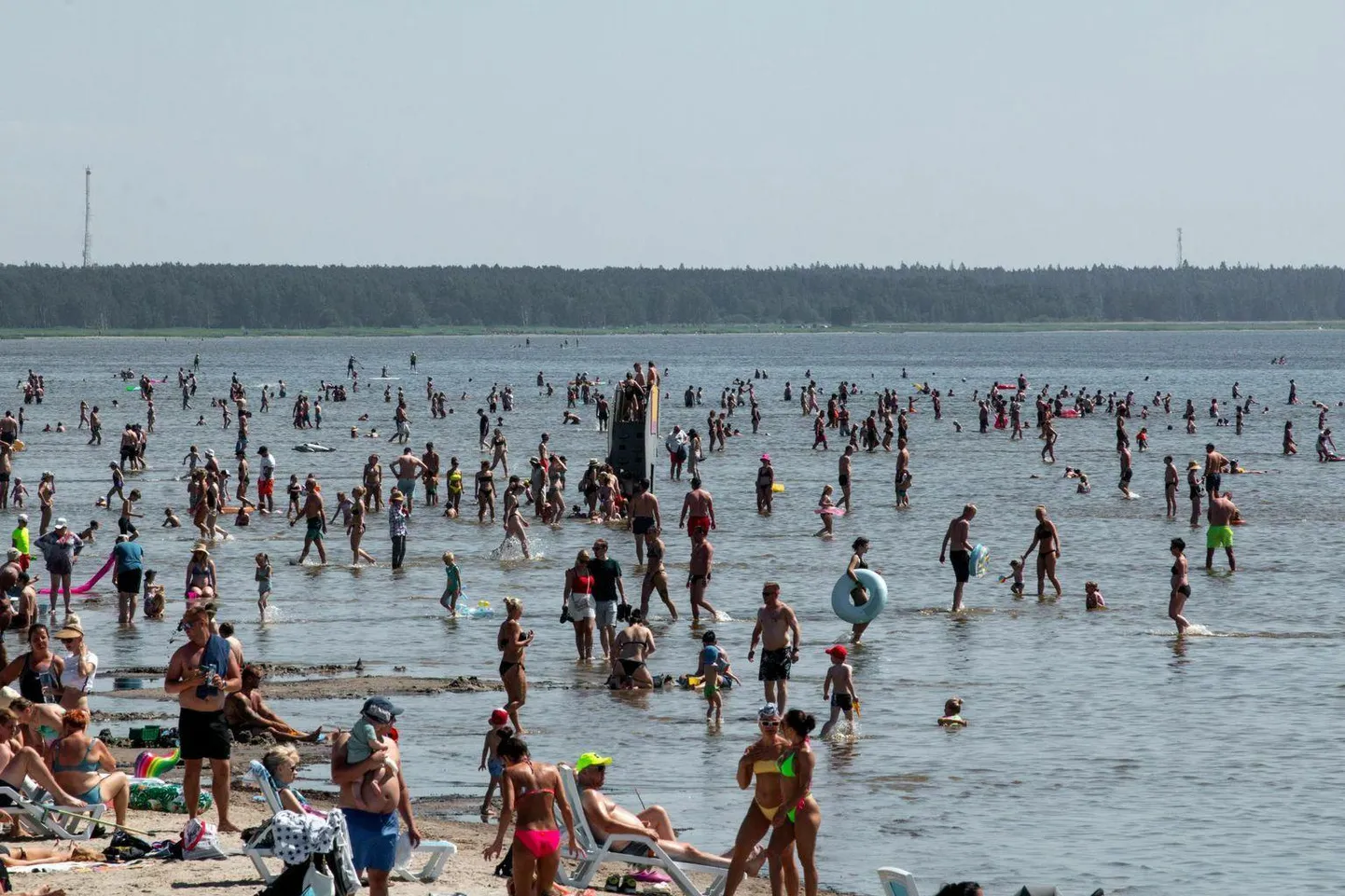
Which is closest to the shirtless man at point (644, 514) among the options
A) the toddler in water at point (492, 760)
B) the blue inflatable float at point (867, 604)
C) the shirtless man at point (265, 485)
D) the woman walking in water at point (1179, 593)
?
the blue inflatable float at point (867, 604)

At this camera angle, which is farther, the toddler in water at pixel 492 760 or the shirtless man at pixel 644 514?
the shirtless man at pixel 644 514

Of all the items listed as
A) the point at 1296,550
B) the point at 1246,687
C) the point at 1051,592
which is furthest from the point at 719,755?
the point at 1296,550

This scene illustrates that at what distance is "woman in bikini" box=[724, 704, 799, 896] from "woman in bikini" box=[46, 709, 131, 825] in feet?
13.0

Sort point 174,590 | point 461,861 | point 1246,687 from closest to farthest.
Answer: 1. point 461,861
2. point 1246,687
3. point 174,590

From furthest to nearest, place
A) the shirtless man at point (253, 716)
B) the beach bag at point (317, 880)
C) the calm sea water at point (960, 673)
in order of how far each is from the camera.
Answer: the shirtless man at point (253, 716) < the calm sea water at point (960, 673) < the beach bag at point (317, 880)

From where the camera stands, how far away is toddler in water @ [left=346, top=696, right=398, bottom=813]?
8.91m

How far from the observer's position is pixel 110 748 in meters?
14.0

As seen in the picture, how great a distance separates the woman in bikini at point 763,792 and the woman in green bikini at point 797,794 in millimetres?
47

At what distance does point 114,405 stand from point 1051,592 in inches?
2629

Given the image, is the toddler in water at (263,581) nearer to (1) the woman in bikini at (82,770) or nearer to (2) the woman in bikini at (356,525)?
(2) the woman in bikini at (356,525)

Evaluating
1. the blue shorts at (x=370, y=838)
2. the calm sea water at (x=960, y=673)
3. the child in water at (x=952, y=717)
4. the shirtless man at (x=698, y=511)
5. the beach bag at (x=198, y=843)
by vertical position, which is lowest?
the calm sea water at (x=960, y=673)

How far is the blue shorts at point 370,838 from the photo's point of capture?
9.05 metres

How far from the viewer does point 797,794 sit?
956 centimetres

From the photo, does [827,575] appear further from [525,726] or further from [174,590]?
[525,726]
